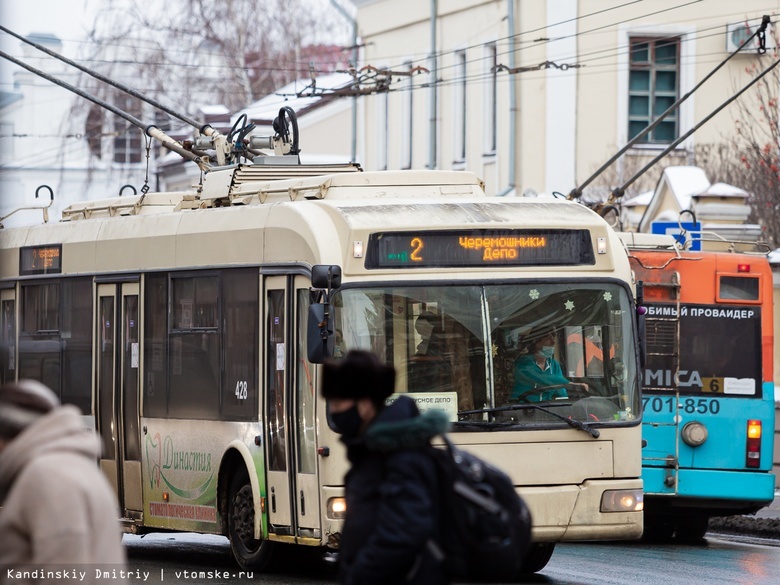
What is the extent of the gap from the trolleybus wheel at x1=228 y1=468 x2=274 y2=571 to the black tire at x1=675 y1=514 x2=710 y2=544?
215 inches

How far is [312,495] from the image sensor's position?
11.7 metres

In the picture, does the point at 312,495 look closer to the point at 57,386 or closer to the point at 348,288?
the point at 348,288

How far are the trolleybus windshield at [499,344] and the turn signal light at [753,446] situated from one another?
12.8ft

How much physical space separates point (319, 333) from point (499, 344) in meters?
1.27

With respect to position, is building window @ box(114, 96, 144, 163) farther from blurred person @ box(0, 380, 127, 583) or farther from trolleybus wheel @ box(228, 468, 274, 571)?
blurred person @ box(0, 380, 127, 583)

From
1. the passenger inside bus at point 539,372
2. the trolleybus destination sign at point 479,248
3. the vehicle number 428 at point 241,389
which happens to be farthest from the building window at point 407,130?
the passenger inside bus at point 539,372

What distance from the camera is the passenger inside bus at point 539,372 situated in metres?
11.7

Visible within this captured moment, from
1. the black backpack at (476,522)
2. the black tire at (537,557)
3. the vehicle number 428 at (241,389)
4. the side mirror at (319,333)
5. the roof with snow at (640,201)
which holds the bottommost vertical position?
the black tire at (537,557)

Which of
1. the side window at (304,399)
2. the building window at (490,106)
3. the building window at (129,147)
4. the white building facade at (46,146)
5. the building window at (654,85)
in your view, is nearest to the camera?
the side window at (304,399)

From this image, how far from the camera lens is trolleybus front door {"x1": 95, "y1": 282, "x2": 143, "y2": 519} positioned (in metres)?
14.1

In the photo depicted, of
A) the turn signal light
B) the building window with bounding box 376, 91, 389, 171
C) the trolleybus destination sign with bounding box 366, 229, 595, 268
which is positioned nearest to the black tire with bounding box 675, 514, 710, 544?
the turn signal light

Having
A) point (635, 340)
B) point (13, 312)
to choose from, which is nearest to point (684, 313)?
point (635, 340)

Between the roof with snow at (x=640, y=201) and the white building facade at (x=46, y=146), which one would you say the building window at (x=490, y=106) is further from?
the white building facade at (x=46, y=146)

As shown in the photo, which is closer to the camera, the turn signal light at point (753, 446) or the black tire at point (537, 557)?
the black tire at point (537, 557)
